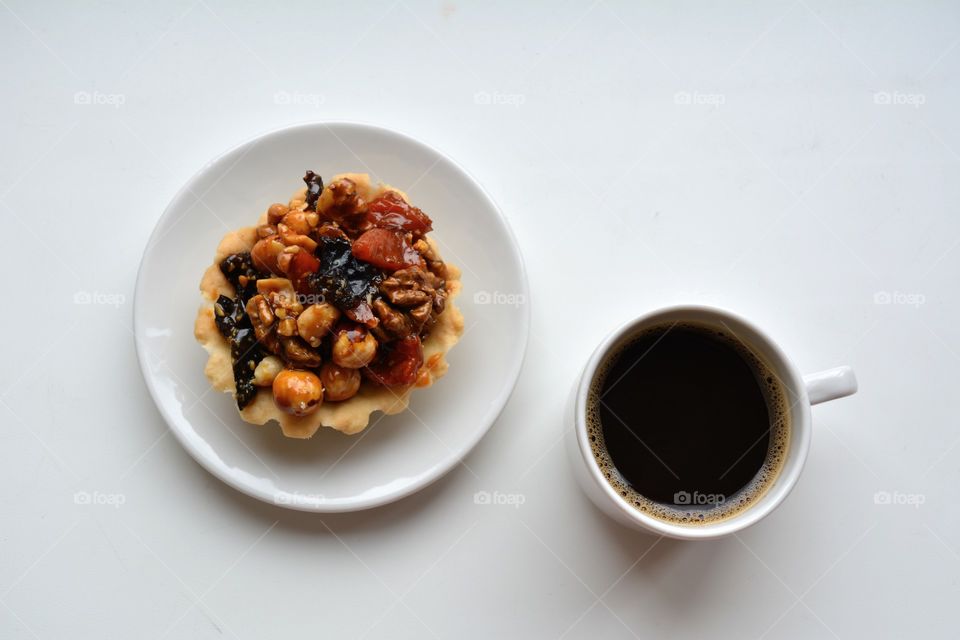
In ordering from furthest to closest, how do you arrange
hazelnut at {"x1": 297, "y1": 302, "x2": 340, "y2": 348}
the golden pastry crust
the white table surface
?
the white table surface, the golden pastry crust, hazelnut at {"x1": 297, "y1": 302, "x2": 340, "y2": 348}

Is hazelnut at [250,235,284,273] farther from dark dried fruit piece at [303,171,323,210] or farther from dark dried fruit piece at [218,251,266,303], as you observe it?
dark dried fruit piece at [303,171,323,210]

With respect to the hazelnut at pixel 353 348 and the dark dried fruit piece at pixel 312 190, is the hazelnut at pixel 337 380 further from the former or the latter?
the dark dried fruit piece at pixel 312 190

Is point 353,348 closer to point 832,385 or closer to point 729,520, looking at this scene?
point 729,520

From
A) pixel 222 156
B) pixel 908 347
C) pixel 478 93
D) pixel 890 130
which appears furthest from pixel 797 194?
pixel 222 156

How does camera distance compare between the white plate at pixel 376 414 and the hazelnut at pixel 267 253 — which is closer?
the hazelnut at pixel 267 253

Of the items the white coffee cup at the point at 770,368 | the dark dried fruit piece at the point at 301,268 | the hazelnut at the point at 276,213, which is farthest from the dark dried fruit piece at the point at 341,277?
the white coffee cup at the point at 770,368

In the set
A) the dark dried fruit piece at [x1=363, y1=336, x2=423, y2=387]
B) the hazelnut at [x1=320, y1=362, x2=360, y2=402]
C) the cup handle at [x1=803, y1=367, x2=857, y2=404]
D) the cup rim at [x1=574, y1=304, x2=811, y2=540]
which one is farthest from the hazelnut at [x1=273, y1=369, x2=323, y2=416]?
the cup handle at [x1=803, y1=367, x2=857, y2=404]
